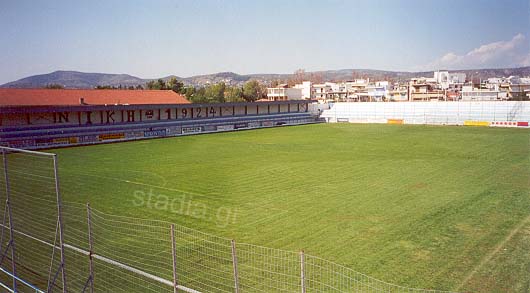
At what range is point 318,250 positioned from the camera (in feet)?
37.0

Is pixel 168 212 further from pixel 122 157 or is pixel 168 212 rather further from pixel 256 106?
pixel 256 106

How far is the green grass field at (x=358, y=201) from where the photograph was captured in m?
10.5

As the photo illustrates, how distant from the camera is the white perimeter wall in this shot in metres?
56.6

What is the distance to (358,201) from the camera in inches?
643

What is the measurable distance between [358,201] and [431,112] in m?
51.8

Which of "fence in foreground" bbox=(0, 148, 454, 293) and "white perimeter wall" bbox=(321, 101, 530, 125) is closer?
"fence in foreground" bbox=(0, 148, 454, 293)

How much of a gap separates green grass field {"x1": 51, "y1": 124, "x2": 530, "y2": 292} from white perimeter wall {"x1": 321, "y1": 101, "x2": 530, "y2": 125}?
28.9 metres

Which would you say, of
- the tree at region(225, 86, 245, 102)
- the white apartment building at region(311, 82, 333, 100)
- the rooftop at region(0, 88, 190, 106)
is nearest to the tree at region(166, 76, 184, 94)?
the tree at region(225, 86, 245, 102)

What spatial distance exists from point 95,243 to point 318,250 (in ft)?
19.3

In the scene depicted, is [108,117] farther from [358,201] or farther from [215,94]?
[215,94]

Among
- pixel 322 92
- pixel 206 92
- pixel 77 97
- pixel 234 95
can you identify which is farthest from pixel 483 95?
pixel 77 97

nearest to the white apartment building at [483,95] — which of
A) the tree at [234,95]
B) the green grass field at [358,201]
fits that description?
the tree at [234,95]

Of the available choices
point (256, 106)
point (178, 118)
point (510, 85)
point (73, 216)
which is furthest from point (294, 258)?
point (510, 85)

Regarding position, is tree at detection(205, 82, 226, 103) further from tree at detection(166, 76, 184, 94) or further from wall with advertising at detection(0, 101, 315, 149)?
wall with advertising at detection(0, 101, 315, 149)
